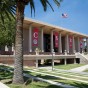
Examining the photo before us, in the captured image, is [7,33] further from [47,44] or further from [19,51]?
[47,44]

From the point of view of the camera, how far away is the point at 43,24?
59.1 m

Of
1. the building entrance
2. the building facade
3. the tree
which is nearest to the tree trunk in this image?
the tree

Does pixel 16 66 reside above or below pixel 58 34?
below

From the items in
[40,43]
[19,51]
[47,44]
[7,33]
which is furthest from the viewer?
[47,44]

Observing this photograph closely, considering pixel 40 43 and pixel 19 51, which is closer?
pixel 19 51

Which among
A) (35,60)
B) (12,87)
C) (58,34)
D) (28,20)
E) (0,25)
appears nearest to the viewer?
(12,87)

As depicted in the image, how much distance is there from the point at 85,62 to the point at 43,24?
17641mm

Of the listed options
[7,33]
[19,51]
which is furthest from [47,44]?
[19,51]

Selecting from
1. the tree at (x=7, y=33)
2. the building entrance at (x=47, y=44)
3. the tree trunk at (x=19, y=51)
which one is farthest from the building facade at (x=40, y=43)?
the tree trunk at (x=19, y=51)

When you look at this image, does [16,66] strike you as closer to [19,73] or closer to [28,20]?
[19,73]

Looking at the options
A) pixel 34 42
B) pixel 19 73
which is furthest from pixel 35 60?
pixel 19 73

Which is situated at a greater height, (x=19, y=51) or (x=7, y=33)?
(x=7, y=33)

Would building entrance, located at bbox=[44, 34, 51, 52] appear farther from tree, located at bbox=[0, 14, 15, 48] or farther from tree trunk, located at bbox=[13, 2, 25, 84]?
Result: tree trunk, located at bbox=[13, 2, 25, 84]

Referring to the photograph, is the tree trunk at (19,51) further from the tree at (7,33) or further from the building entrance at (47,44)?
the building entrance at (47,44)
